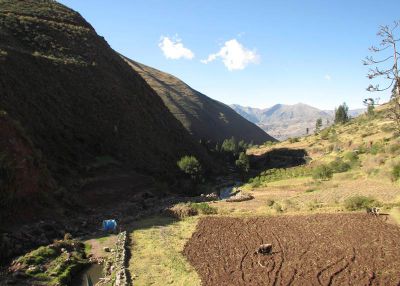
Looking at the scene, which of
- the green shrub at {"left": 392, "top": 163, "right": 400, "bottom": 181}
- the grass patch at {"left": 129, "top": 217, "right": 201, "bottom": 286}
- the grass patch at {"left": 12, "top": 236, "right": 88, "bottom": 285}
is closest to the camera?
the grass patch at {"left": 129, "top": 217, "right": 201, "bottom": 286}

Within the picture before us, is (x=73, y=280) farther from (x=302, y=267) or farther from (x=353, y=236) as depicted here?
(x=353, y=236)

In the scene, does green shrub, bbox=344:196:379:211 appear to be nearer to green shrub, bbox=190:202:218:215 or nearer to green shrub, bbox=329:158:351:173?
green shrub, bbox=190:202:218:215

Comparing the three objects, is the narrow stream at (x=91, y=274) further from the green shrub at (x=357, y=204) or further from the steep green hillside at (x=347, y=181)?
the green shrub at (x=357, y=204)

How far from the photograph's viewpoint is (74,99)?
64.1 metres

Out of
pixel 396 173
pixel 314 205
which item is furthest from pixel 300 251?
pixel 396 173

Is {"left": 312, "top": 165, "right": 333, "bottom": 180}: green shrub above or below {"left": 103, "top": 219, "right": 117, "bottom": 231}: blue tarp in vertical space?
above

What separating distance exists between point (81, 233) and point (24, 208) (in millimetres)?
5579

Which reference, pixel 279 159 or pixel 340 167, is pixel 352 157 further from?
pixel 279 159

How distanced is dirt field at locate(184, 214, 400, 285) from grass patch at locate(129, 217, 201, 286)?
72 cm

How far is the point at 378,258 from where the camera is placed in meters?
21.3

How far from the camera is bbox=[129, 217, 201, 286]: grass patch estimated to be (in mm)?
20423

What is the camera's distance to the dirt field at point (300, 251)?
1916 centimetres

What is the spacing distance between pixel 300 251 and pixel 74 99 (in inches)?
1986

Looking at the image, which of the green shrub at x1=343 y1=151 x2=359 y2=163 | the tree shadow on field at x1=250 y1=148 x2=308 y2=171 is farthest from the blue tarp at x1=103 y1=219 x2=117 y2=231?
the tree shadow on field at x1=250 y1=148 x2=308 y2=171
